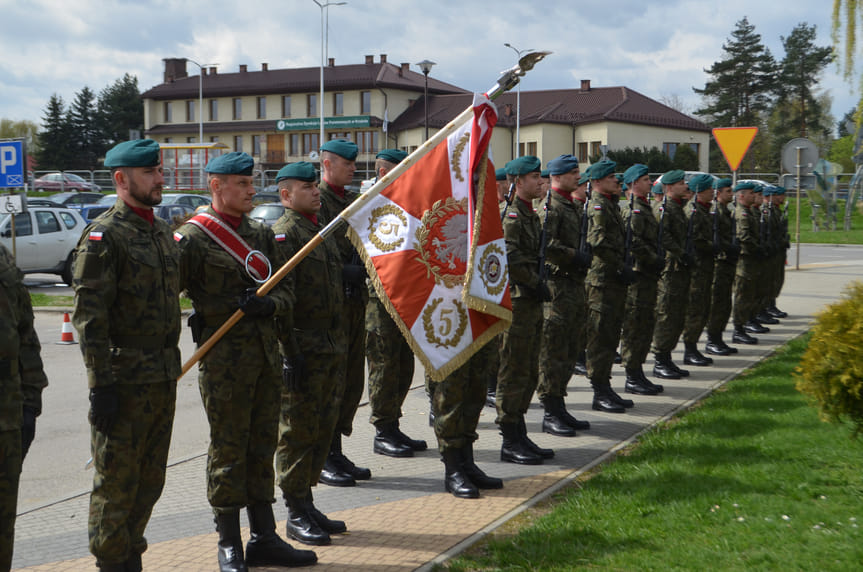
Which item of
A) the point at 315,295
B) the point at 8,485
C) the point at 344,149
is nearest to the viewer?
the point at 8,485

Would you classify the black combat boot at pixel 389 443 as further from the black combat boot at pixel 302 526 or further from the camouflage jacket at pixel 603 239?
the camouflage jacket at pixel 603 239

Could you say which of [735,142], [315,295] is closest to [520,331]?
[315,295]

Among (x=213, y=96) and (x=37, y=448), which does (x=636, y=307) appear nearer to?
(x=37, y=448)

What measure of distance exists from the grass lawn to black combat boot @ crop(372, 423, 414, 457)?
1.60 meters

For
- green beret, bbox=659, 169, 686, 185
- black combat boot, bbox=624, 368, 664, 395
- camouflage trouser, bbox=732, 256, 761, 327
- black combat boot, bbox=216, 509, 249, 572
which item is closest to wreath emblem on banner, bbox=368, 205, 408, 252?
black combat boot, bbox=216, 509, 249, 572

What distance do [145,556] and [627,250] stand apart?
20.2 ft

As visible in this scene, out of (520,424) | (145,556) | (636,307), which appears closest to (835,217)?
(636,307)

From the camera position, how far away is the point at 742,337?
13.9 m

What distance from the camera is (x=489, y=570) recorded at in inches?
192

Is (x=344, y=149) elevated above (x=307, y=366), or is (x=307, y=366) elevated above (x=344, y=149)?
(x=344, y=149)

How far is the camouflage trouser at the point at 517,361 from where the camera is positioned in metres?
7.25

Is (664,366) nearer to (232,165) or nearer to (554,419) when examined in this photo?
(554,419)

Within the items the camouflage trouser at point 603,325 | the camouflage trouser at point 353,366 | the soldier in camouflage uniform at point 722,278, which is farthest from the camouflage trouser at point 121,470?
the soldier in camouflage uniform at point 722,278

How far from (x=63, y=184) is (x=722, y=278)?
173ft
